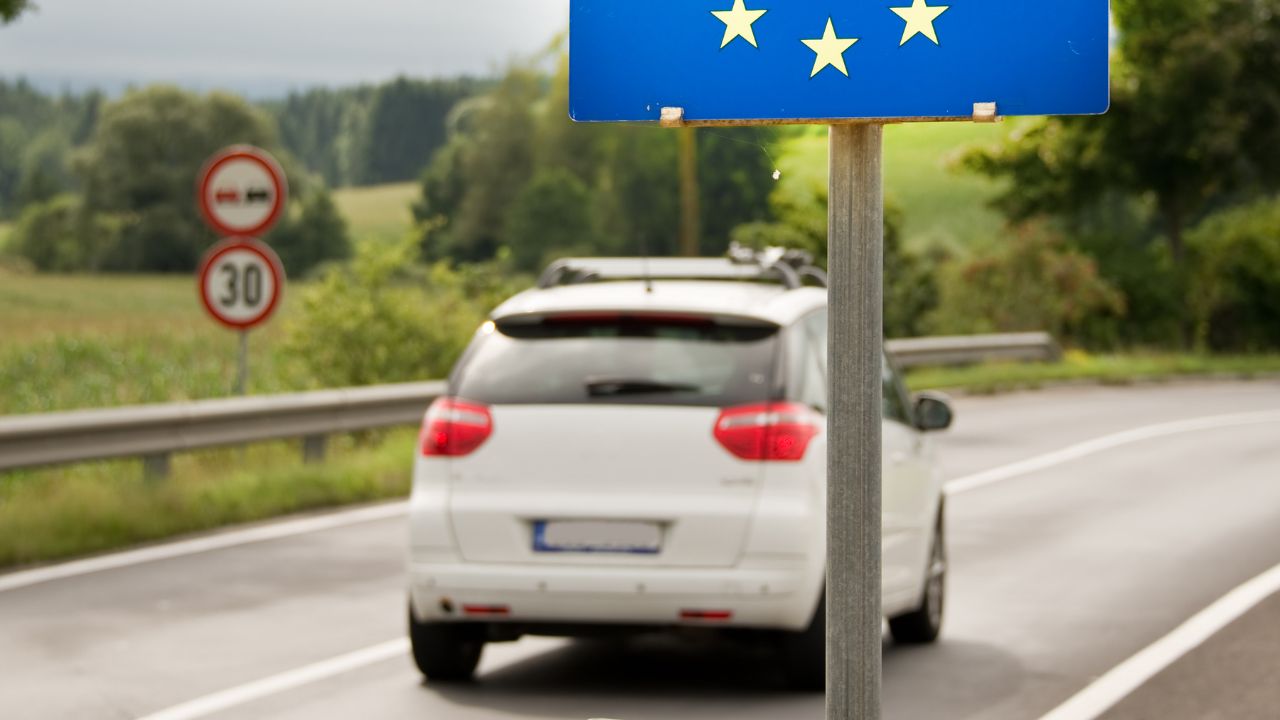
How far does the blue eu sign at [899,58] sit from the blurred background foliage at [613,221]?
240 mm

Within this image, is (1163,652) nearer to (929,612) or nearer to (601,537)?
(929,612)

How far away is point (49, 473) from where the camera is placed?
15414 millimetres

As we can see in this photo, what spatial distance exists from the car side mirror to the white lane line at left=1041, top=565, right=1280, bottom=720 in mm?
1269

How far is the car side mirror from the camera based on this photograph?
930 centimetres

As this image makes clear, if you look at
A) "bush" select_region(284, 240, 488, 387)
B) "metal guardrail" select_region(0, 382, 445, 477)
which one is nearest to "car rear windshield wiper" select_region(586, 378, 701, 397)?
"metal guardrail" select_region(0, 382, 445, 477)

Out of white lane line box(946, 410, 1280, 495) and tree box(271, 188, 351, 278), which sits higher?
white lane line box(946, 410, 1280, 495)

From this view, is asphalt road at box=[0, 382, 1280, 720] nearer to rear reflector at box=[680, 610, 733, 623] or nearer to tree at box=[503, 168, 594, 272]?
rear reflector at box=[680, 610, 733, 623]

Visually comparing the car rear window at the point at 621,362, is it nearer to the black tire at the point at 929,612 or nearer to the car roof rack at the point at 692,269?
the car roof rack at the point at 692,269

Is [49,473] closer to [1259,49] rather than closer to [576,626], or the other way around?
[576,626]

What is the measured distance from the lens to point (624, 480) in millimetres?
7887

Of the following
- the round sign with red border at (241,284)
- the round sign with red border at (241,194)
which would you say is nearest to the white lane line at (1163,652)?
the round sign with red border at (241,284)

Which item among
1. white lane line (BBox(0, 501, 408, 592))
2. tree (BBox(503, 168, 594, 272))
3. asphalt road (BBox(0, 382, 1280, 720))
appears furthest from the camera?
tree (BBox(503, 168, 594, 272))

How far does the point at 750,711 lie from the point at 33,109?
11917cm

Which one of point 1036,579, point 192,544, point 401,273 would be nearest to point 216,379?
point 401,273
